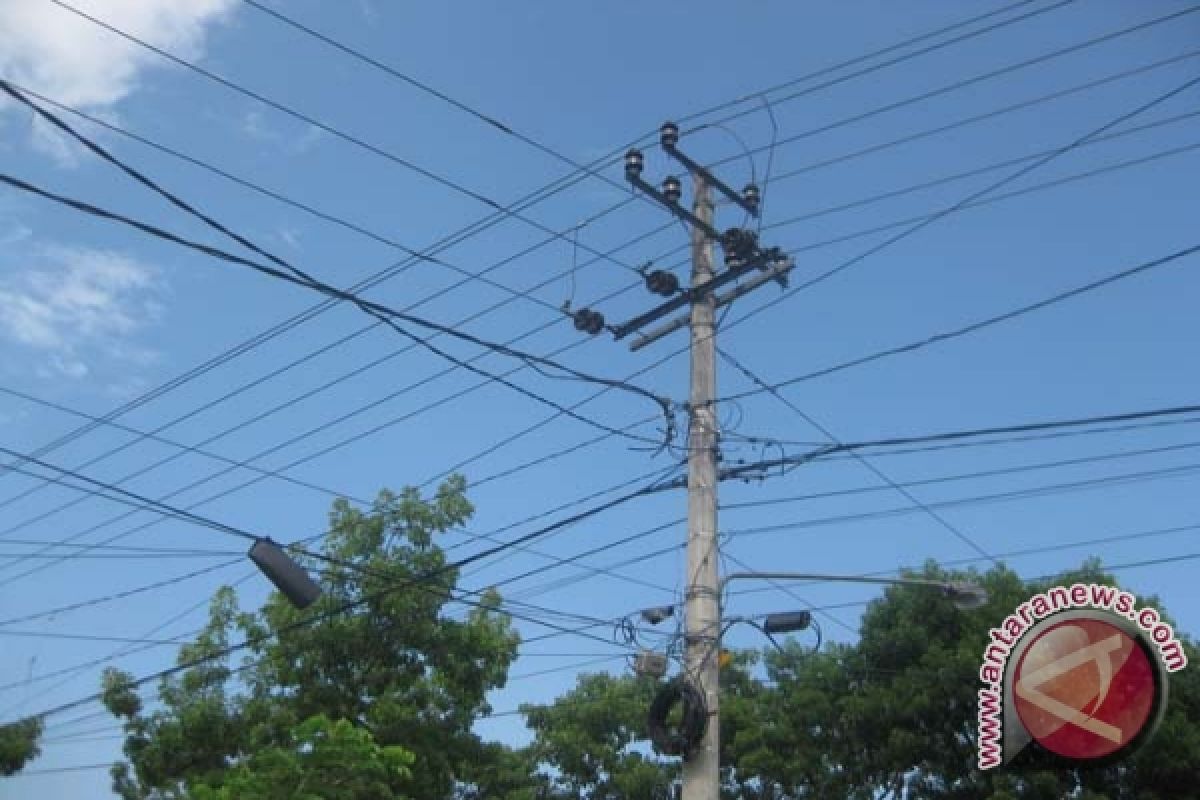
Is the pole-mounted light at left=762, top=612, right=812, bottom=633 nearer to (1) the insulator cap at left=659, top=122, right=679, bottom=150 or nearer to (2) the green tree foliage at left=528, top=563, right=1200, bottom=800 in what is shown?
(1) the insulator cap at left=659, top=122, right=679, bottom=150

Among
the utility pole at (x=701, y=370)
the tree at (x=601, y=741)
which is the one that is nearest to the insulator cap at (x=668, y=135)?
the utility pole at (x=701, y=370)

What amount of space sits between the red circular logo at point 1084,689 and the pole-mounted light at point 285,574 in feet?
24.2

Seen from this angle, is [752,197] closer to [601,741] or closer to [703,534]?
[703,534]

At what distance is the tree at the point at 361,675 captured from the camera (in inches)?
808

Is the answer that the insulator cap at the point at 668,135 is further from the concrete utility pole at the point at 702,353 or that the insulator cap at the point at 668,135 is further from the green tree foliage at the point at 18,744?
the green tree foliage at the point at 18,744

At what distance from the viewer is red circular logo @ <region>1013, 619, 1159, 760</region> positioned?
11.8 metres

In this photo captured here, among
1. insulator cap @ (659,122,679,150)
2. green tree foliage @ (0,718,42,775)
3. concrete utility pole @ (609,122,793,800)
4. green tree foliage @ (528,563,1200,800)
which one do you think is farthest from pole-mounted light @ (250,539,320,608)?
green tree foliage @ (0,718,42,775)

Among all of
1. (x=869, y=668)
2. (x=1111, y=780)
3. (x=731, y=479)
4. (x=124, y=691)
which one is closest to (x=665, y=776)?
(x=869, y=668)

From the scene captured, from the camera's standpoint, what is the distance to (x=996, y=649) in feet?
43.5

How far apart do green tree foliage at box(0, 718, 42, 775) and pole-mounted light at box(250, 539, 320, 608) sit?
19.0 metres

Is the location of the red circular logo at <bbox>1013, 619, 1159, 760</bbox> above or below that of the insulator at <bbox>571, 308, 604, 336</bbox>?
below

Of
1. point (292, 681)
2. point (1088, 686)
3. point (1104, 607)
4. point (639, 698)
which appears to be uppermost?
point (639, 698)

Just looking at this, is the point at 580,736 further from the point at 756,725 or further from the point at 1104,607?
→ the point at 1104,607

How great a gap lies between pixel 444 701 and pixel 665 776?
27.4 ft
